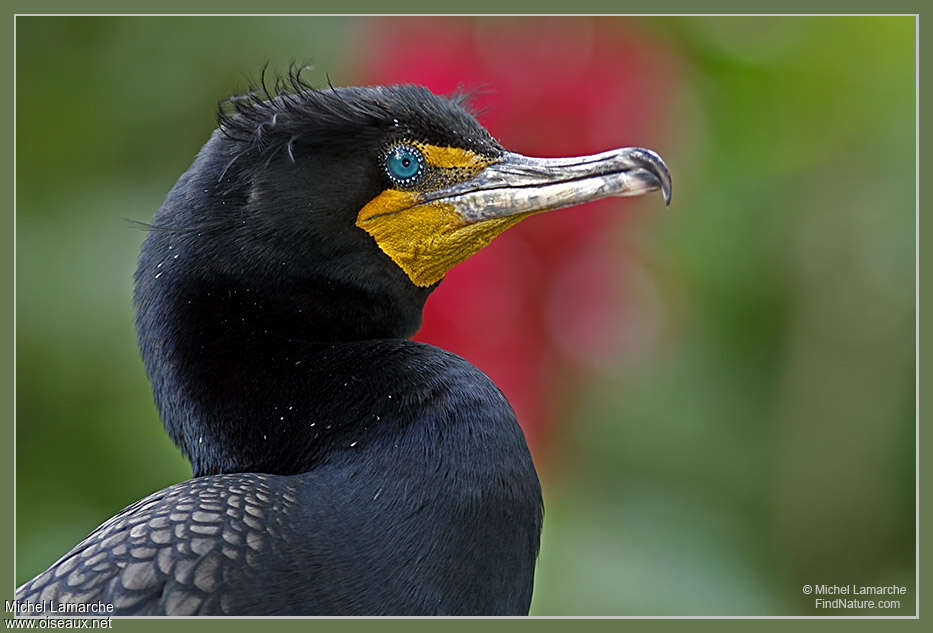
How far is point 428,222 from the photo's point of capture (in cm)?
A: 194

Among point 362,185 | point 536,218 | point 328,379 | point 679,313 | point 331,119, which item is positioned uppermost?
point 331,119

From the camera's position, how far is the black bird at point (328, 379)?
165 centimetres

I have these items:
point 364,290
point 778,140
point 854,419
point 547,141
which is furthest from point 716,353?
point 364,290

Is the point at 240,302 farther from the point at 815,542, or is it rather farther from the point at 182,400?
the point at 815,542

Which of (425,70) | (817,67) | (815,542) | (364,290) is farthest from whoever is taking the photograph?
(817,67)

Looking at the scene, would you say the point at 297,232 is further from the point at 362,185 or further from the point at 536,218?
the point at 536,218

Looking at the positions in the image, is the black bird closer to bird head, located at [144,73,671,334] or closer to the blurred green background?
bird head, located at [144,73,671,334]

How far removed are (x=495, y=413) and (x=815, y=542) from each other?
177cm

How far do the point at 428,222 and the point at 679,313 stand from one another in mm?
1362

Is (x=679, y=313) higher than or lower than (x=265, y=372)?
lower

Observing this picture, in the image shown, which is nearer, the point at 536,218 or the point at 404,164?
the point at 404,164

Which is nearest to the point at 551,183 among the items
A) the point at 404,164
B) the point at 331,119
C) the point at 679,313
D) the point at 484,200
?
the point at 484,200

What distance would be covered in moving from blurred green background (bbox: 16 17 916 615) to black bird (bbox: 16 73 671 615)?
1.01 meters

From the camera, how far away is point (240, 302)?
1.88m
